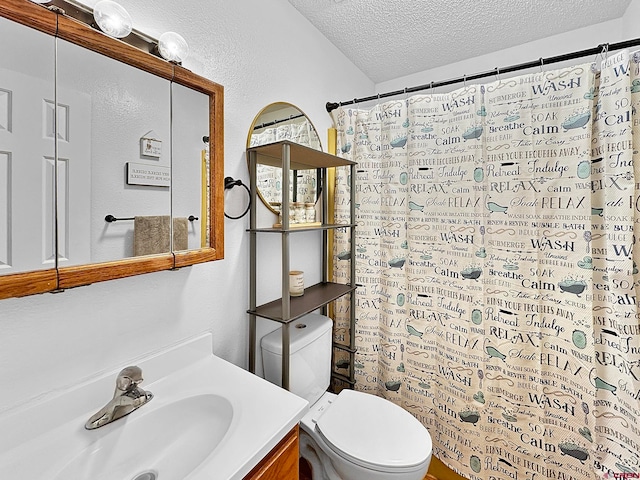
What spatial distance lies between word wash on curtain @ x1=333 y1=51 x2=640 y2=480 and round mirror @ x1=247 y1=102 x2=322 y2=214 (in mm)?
235

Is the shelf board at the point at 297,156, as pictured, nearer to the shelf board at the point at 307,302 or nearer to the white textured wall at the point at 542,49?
the shelf board at the point at 307,302

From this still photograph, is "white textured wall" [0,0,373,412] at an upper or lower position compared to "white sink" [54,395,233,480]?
upper

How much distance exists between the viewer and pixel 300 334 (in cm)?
141

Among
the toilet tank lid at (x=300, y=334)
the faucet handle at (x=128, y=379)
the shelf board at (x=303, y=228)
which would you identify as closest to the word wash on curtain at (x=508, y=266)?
the shelf board at (x=303, y=228)

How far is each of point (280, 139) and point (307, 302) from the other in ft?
2.70

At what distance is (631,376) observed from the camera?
1159mm

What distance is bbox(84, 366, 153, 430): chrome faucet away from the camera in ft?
2.58

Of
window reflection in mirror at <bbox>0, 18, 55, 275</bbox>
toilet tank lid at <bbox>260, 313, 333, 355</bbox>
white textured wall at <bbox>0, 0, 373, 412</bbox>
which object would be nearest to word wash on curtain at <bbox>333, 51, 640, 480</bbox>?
toilet tank lid at <bbox>260, 313, 333, 355</bbox>

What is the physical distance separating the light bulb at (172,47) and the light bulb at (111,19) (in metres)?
0.11

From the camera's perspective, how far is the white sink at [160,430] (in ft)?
2.26

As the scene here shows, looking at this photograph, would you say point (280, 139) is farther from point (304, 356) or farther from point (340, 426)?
point (340, 426)

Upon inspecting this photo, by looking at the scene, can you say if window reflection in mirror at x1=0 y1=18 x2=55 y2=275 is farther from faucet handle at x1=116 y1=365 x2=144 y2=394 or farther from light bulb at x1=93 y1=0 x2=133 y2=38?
faucet handle at x1=116 y1=365 x2=144 y2=394

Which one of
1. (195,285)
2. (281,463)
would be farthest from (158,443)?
(195,285)

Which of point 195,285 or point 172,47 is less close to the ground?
point 172,47
